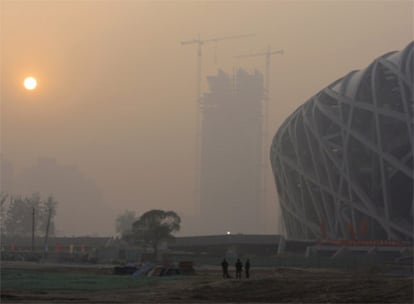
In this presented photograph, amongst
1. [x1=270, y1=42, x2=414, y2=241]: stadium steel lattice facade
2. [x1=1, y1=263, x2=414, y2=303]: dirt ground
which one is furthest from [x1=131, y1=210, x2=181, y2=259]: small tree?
[x1=1, y1=263, x2=414, y2=303]: dirt ground

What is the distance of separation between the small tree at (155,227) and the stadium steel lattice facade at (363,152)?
22824 mm

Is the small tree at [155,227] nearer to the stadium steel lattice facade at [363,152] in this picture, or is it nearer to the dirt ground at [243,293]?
the stadium steel lattice facade at [363,152]

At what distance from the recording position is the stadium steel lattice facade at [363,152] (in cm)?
10750

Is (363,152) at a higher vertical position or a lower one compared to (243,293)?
higher

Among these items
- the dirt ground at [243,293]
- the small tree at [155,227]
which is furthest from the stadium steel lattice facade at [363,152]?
the dirt ground at [243,293]

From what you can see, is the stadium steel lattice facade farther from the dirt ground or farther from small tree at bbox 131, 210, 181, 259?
the dirt ground

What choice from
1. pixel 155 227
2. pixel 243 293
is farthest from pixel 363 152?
pixel 243 293

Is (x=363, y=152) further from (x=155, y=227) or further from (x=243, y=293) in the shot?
(x=243, y=293)

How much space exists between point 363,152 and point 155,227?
35634 millimetres

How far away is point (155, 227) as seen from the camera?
133125 mm

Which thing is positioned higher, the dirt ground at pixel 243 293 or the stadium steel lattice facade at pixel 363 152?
the stadium steel lattice facade at pixel 363 152

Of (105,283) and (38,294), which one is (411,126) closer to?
(105,283)

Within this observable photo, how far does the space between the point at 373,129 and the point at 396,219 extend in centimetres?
1074

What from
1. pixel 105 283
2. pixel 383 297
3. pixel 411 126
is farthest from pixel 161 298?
pixel 411 126
